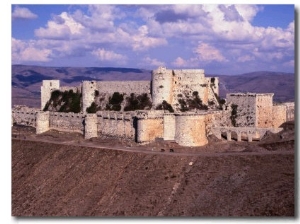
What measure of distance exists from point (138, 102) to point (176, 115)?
7.88m

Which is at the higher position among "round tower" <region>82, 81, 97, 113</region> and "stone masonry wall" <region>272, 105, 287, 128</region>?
"round tower" <region>82, 81, 97, 113</region>

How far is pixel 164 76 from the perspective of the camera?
5159 centimetres

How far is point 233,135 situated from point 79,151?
13118 mm

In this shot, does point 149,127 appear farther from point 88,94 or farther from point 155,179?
point 88,94

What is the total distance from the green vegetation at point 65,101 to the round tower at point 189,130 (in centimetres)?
1532

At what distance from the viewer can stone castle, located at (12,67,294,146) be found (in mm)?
46812

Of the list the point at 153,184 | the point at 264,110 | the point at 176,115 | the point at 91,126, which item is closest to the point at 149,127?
the point at 176,115

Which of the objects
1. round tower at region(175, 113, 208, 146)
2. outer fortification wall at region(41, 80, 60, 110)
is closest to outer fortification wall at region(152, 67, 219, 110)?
round tower at region(175, 113, 208, 146)

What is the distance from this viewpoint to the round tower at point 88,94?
58000 millimetres

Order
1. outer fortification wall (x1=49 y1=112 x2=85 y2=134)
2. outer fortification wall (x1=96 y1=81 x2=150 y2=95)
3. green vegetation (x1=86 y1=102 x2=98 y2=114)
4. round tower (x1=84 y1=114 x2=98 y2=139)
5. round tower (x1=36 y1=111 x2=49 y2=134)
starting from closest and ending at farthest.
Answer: round tower (x1=84 y1=114 x2=98 y2=139), outer fortification wall (x1=49 y1=112 x2=85 y2=134), outer fortification wall (x1=96 y1=81 x2=150 y2=95), green vegetation (x1=86 y1=102 x2=98 y2=114), round tower (x1=36 y1=111 x2=49 y2=134)

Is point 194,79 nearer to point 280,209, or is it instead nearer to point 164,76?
point 164,76

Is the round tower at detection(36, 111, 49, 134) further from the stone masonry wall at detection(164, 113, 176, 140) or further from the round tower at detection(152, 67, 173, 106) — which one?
the stone masonry wall at detection(164, 113, 176, 140)

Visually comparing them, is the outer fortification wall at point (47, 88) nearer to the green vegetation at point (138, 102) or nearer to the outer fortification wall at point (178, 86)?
the green vegetation at point (138, 102)

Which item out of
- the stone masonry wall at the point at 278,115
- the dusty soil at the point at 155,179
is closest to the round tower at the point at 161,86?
the dusty soil at the point at 155,179
